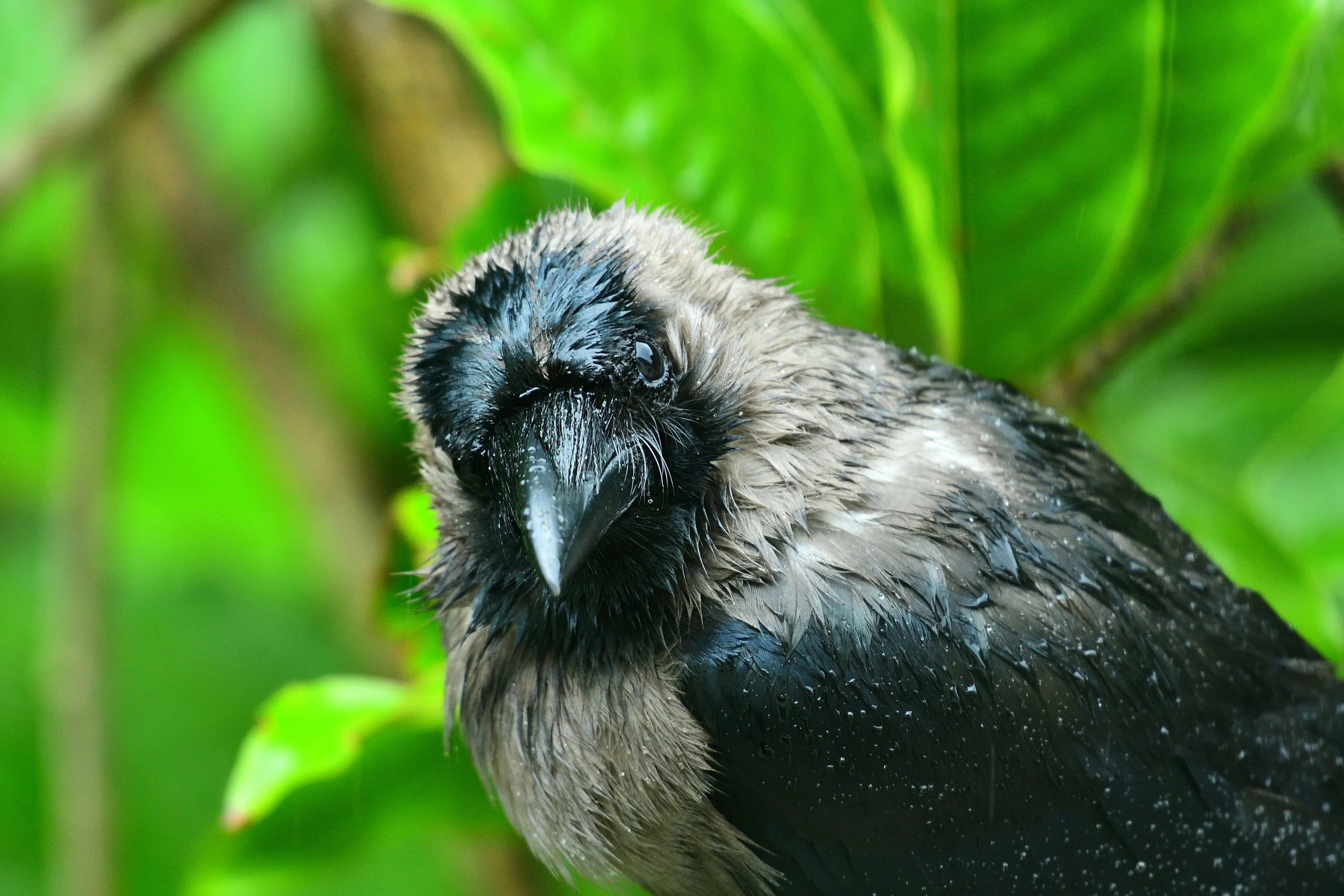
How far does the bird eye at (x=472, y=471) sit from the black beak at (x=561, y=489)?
52mm

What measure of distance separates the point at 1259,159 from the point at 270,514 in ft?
9.50

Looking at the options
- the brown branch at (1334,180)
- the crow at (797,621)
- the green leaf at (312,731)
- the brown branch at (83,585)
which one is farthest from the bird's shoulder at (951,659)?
the brown branch at (83,585)

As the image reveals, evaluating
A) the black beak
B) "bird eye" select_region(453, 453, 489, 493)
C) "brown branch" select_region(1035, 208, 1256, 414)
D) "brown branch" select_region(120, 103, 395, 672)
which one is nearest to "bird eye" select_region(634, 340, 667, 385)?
the black beak

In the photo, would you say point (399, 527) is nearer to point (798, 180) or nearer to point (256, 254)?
point (798, 180)

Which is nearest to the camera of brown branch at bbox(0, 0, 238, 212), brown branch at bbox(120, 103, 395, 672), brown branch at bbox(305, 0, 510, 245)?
brown branch at bbox(305, 0, 510, 245)

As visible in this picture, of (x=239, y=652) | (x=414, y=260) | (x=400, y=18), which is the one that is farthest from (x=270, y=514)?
(x=414, y=260)

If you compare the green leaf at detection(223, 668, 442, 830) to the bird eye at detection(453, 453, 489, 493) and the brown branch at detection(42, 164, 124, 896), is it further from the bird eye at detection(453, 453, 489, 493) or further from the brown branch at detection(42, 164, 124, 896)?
the brown branch at detection(42, 164, 124, 896)

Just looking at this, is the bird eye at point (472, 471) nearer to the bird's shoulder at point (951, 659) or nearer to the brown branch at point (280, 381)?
the bird's shoulder at point (951, 659)

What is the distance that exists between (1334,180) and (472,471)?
5.52ft

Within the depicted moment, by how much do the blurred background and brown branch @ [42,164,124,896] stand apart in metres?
0.01

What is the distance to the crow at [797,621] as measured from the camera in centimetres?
144

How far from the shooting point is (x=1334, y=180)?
2.26 m

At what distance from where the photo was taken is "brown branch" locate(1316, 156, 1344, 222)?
2215 mm

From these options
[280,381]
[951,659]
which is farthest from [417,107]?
[951,659]
